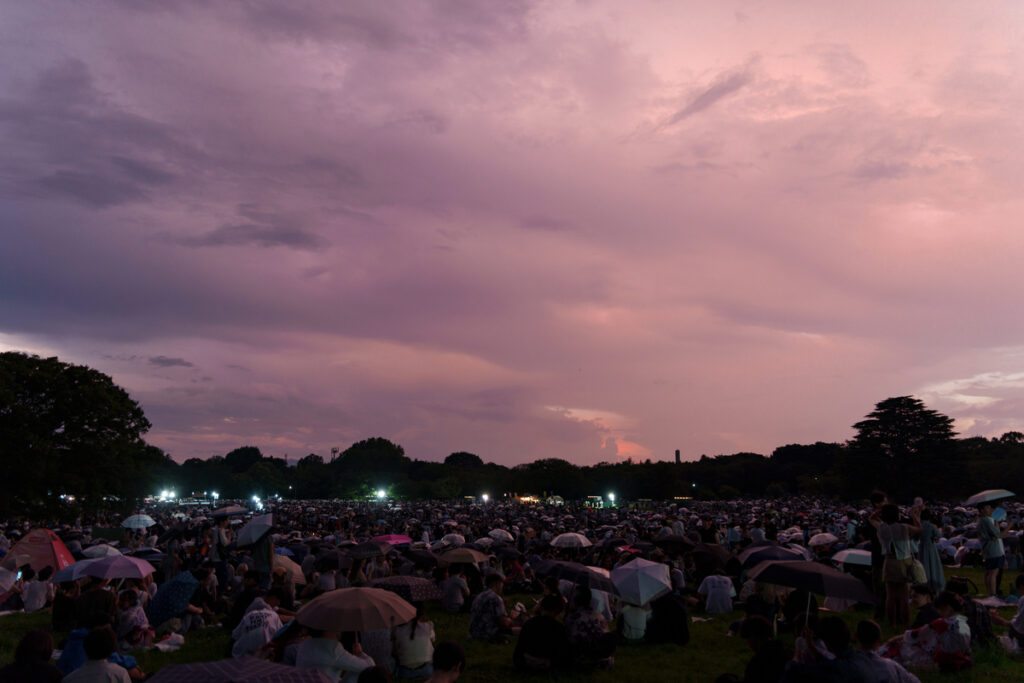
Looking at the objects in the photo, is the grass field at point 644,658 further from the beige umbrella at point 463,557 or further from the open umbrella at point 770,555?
the beige umbrella at point 463,557

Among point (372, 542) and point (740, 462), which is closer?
point (372, 542)

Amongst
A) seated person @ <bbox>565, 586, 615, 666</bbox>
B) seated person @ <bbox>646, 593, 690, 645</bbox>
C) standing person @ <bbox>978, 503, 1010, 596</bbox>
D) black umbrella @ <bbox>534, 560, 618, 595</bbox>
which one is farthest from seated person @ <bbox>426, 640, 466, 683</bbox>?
standing person @ <bbox>978, 503, 1010, 596</bbox>

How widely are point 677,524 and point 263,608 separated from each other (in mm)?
19982

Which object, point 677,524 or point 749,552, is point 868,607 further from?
point 677,524

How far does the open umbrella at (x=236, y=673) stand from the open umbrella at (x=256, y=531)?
10841mm

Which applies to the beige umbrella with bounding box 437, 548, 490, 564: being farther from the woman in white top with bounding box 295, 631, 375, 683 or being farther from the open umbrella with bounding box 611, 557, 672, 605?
the woman in white top with bounding box 295, 631, 375, 683

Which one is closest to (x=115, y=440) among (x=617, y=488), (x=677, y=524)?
(x=677, y=524)

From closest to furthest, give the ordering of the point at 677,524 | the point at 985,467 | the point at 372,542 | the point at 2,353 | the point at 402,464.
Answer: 1. the point at 372,542
2. the point at 677,524
3. the point at 2,353
4. the point at 985,467
5. the point at 402,464

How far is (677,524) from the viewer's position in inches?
1056

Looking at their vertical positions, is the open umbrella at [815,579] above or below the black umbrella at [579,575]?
above

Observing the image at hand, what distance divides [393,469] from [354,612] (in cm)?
17763

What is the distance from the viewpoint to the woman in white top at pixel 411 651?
9438mm

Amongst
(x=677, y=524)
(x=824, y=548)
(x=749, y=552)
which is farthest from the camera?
(x=677, y=524)

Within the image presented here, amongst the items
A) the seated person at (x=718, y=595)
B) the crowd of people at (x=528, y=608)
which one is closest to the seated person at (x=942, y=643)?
the crowd of people at (x=528, y=608)
